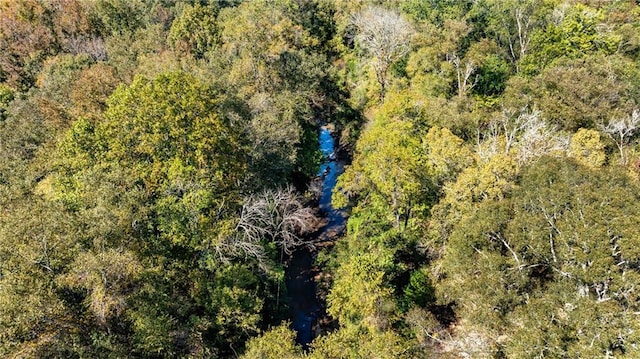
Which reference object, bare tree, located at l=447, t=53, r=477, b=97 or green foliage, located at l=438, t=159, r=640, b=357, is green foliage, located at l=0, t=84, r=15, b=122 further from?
bare tree, located at l=447, t=53, r=477, b=97

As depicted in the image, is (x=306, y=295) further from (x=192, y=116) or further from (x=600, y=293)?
(x=600, y=293)

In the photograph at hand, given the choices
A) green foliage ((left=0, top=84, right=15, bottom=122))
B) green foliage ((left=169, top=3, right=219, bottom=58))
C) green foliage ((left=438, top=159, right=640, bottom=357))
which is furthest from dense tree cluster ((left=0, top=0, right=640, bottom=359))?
green foliage ((left=169, top=3, right=219, bottom=58))

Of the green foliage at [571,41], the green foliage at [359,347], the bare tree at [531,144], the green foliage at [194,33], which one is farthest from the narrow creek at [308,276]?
the green foliage at [571,41]

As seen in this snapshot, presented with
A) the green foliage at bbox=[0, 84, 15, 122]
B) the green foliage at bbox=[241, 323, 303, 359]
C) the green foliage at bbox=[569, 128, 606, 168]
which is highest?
the green foliage at bbox=[569, 128, 606, 168]

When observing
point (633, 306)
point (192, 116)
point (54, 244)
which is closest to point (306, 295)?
point (192, 116)

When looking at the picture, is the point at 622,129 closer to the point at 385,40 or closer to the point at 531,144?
the point at 531,144

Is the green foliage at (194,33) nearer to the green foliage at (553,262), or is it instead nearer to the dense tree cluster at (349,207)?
the dense tree cluster at (349,207)
